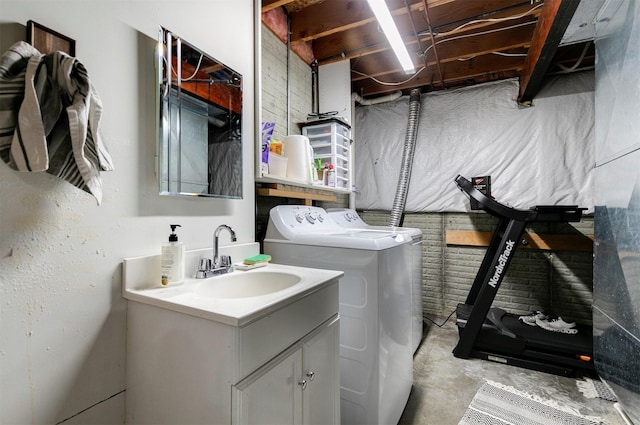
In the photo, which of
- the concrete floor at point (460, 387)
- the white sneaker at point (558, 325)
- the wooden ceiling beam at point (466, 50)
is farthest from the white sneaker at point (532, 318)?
the wooden ceiling beam at point (466, 50)

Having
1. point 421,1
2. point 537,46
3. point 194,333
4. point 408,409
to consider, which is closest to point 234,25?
point 421,1

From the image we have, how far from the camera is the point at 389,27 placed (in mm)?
1739

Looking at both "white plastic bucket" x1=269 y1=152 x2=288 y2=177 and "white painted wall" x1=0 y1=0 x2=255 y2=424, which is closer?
"white painted wall" x1=0 y1=0 x2=255 y2=424

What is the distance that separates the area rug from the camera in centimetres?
164

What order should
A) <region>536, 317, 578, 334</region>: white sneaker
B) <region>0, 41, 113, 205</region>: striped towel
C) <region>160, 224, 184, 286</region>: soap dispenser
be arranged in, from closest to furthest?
<region>0, 41, 113, 205</region>: striped towel, <region>160, 224, 184, 286</region>: soap dispenser, <region>536, 317, 578, 334</region>: white sneaker

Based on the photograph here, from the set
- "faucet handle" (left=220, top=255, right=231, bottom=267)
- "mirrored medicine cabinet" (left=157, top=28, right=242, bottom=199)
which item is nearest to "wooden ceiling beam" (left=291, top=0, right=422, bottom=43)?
"mirrored medicine cabinet" (left=157, top=28, right=242, bottom=199)

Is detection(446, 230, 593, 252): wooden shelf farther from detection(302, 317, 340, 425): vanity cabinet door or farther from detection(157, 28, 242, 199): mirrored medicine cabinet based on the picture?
detection(157, 28, 242, 199): mirrored medicine cabinet

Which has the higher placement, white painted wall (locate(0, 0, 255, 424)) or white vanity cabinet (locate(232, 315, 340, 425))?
white painted wall (locate(0, 0, 255, 424))

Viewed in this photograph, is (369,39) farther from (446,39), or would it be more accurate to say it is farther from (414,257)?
(414,257)

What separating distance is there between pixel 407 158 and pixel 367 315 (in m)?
2.10

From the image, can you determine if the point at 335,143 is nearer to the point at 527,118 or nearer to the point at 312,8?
the point at 312,8

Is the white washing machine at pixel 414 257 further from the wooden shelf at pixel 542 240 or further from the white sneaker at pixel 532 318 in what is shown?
the white sneaker at pixel 532 318

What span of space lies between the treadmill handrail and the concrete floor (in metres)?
1.16

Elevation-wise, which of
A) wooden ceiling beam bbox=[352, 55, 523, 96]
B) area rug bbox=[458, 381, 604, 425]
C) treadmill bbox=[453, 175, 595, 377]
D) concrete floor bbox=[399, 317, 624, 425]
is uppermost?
wooden ceiling beam bbox=[352, 55, 523, 96]
